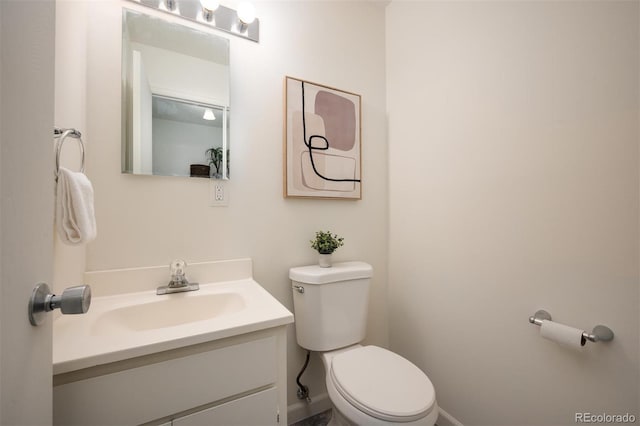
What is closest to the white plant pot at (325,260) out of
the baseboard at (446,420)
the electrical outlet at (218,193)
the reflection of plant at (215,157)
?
the electrical outlet at (218,193)

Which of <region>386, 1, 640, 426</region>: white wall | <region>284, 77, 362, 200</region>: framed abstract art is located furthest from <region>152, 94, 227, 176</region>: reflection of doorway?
<region>386, 1, 640, 426</region>: white wall

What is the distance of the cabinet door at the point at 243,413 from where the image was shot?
71cm

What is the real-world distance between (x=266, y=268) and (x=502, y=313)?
105cm

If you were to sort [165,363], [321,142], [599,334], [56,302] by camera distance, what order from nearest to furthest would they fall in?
[56,302] < [165,363] < [599,334] < [321,142]

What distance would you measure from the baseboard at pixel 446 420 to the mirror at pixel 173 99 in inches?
62.1

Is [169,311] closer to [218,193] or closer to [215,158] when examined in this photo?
[218,193]

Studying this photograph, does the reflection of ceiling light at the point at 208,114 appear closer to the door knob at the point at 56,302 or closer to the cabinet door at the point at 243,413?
the door knob at the point at 56,302

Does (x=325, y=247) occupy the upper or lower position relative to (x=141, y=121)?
lower

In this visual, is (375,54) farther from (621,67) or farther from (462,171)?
(621,67)

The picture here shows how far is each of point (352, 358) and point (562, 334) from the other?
2.42 ft

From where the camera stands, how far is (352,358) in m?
1.13

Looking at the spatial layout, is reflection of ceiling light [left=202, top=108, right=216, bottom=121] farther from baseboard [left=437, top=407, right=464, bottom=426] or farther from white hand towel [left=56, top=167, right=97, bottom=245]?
baseboard [left=437, top=407, right=464, bottom=426]

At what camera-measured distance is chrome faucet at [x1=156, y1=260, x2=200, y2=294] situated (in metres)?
1.04

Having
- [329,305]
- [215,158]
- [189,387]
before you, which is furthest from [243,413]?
[215,158]
